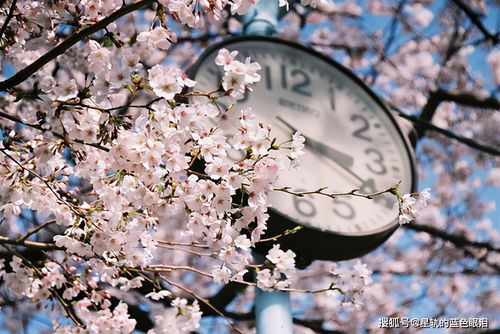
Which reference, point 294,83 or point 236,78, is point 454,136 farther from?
point 236,78

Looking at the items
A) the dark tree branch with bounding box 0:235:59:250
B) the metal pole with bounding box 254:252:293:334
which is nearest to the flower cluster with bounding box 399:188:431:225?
the metal pole with bounding box 254:252:293:334

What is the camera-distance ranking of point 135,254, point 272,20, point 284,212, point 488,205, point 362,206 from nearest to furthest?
point 135,254
point 284,212
point 362,206
point 272,20
point 488,205

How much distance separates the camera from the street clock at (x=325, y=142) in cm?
207

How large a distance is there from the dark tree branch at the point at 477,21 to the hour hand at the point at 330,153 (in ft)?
4.55

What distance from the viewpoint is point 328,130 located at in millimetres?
2467

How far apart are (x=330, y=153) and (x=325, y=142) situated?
5cm

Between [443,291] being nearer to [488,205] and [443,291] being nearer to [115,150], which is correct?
[488,205]

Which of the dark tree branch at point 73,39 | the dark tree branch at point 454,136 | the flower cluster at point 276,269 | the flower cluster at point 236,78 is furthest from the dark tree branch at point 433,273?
the dark tree branch at point 73,39

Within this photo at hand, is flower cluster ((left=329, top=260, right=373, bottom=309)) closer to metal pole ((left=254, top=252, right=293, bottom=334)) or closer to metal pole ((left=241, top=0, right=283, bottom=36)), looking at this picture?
metal pole ((left=254, top=252, right=293, bottom=334))

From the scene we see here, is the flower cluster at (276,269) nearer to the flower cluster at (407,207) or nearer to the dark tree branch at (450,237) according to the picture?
the flower cluster at (407,207)

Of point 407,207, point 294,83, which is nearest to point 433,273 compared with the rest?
point 294,83

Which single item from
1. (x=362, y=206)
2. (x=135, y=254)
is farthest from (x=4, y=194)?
(x=362, y=206)

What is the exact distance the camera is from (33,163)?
1557 mm

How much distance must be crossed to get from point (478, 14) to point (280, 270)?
7.36 ft
